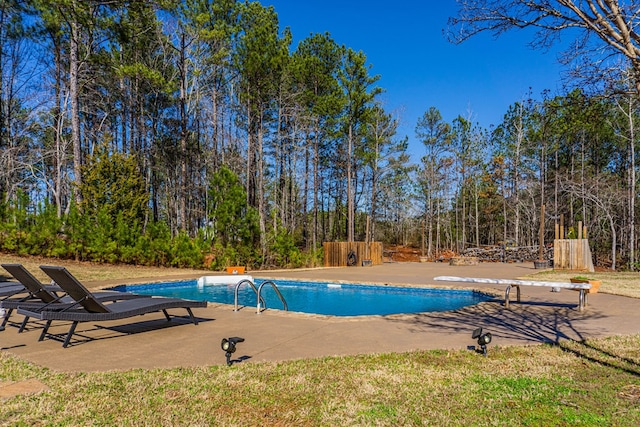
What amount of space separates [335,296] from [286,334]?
5.92m

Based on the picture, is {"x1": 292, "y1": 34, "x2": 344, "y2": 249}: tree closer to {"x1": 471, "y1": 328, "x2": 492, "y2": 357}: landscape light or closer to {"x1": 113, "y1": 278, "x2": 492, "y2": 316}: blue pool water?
{"x1": 113, "y1": 278, "x2": 492, "y2": 316}: blue pool water

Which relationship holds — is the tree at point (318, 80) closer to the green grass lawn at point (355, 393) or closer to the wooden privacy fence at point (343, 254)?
the wooden privacy fence at point (343, 254)

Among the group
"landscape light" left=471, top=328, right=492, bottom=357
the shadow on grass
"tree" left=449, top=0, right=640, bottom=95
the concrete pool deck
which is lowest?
the concrete pool deck

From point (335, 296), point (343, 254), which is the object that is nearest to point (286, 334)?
point (335, 296)

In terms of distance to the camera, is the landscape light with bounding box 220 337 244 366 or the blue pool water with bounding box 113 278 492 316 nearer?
the landscape light with bounding box 220 337 244 366

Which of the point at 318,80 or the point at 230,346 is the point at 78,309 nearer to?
the point at 230,346

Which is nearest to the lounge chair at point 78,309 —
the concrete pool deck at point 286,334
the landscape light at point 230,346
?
the concrete pool deck at point 286,334

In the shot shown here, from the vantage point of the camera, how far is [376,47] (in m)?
24.0

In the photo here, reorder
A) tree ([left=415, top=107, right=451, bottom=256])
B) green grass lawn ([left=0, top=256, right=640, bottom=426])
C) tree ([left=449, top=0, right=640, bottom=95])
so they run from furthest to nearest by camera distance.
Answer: tree ([left=415, top=107, right=451, bottom=256]) → tree ([left=449, top=0, right=640, bottom=95]) → green grass lawn ([left=0, top=256, right=640, bottom=426])

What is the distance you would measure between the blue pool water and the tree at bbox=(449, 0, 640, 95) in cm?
618

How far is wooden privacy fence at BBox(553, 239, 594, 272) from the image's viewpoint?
15.6 metres

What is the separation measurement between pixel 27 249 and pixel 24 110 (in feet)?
39.1

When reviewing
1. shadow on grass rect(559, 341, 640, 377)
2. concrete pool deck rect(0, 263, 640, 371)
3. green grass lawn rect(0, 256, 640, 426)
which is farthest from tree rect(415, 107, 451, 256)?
green grass lawn rect(0, 256, 640, 426)

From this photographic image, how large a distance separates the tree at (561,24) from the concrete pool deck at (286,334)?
3.07m
